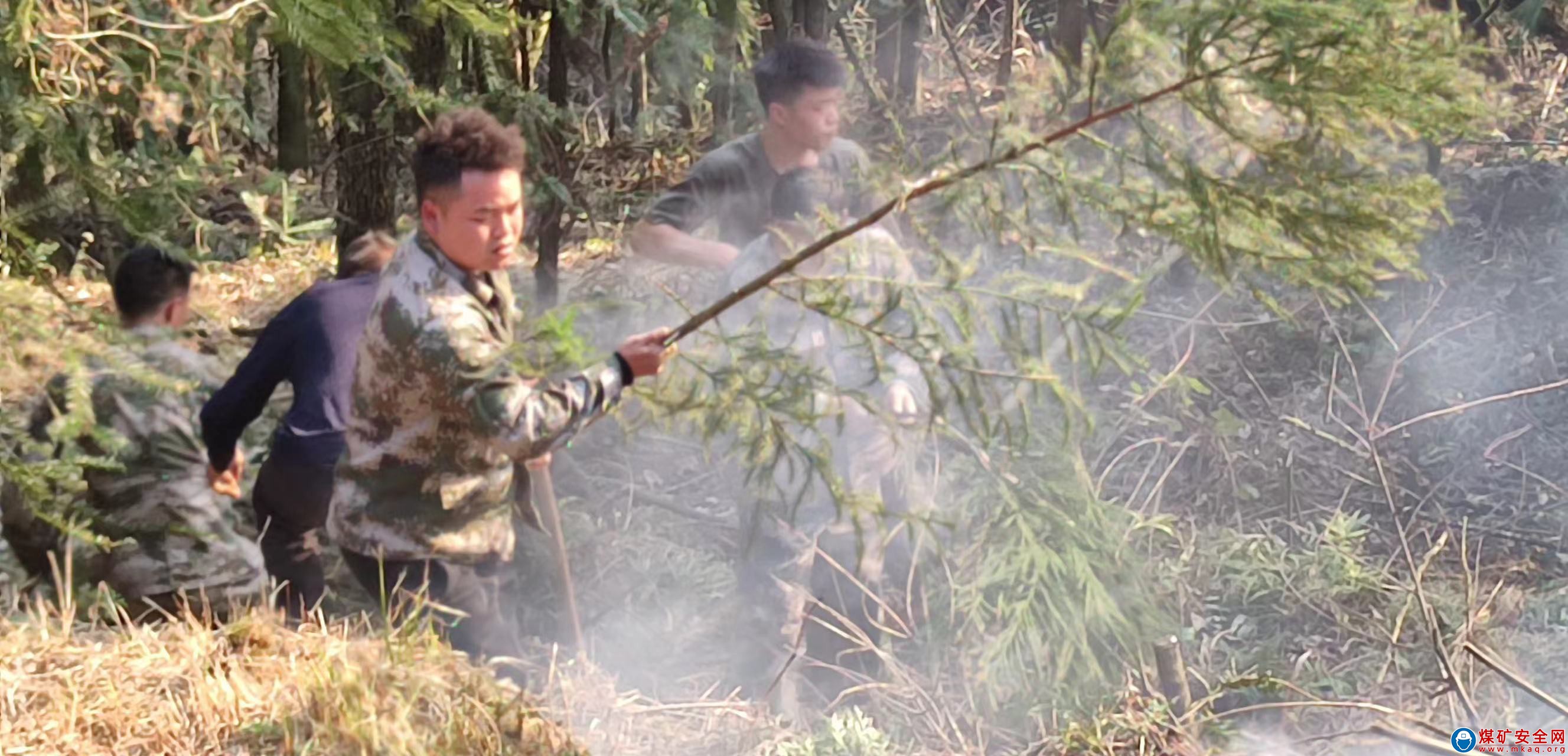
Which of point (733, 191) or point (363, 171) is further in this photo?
point (363, 171)

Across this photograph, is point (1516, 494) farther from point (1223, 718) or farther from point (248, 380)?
point (248, 380)

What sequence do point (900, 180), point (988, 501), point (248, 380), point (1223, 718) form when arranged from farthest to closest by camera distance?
point (988, 501) → point (1223, 718) → point (248, 380) → point (900, 180)

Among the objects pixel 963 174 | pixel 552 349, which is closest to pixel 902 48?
pixel 963 174

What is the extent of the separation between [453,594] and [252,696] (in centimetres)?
70

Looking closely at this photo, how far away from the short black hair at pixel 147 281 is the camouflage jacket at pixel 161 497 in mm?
64

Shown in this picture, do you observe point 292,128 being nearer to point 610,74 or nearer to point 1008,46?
point 610,74

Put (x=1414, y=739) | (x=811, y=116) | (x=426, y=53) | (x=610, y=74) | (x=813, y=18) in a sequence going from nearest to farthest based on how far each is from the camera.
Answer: (x=1414, y=739)
(x=811, y=116)
(x=426, y=53)
(x=813, y=18)
(x=610, y=74)

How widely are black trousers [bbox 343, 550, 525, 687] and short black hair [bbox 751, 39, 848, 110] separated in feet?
5.49

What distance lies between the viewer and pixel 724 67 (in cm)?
696

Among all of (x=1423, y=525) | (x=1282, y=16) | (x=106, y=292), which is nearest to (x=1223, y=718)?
(x=1423, y=525)

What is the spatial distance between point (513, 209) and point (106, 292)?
157 inches

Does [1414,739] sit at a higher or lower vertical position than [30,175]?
lower

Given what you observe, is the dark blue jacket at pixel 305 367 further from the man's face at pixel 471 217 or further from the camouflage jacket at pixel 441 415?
the man's face at pixel 471 217

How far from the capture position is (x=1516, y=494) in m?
6.21
